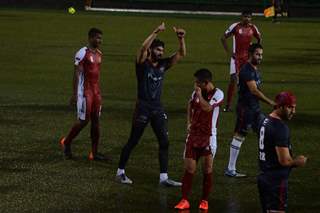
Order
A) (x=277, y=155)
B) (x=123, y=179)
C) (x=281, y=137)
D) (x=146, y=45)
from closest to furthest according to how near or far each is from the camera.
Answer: (x=281, y=137) < (x=277, y=155) < (x=146, y=45) < (x=123, y=179)

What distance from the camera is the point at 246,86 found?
1398 centimetres

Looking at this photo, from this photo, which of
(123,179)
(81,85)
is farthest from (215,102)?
(81,85)

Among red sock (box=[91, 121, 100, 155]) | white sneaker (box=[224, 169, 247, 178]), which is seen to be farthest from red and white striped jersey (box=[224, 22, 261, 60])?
white sneaker (box=[224, 169, 247, 178])

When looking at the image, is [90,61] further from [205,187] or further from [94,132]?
[205,187]

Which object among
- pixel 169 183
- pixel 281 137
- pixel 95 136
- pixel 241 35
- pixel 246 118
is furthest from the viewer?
pixel 241 35

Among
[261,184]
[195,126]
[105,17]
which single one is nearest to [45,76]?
[195,126]

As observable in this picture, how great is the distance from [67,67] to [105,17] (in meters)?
26.7

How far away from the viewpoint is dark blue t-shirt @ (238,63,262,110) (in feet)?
45.3

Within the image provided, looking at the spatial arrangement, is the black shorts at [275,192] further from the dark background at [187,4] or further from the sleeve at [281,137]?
the dark background at [187,4]

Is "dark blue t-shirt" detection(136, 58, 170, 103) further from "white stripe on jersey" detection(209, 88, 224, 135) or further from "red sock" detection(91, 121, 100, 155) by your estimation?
"red sock" detection(91, 121, 100, 155)

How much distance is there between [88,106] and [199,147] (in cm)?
348

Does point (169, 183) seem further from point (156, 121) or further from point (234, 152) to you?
point (234, 152)

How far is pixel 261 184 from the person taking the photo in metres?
9.79

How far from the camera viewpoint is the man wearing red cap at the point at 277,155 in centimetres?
950
